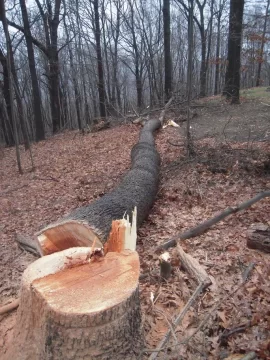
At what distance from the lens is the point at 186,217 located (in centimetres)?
477

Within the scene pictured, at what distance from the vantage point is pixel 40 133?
642 inches

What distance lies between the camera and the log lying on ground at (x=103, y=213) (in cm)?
291

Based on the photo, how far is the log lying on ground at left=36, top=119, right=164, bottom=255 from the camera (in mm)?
2908

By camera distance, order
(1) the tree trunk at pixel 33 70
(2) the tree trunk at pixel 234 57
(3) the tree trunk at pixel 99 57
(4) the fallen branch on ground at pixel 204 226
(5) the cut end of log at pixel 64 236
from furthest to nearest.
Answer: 1. (3) the tree trunk at pixel 99 57
2. (1) the tree trunk at pixel 33 70
3. (2) the tree trunk at pixel 234 57
4. (4) the fallen branch on ground at pixel 204 226
5. (5) the cut end of log at pixel 64 236

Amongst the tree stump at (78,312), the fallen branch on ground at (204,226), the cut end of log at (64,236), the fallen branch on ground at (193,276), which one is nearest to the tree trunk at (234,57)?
the fallen branch on ground at (204,226)

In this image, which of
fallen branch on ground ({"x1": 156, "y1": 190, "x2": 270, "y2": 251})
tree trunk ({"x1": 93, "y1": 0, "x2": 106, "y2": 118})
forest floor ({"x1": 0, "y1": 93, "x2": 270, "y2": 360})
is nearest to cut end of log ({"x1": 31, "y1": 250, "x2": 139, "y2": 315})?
forest floor ({"x1": 0, "y1": 93, "x2": 270, "y2": 360})

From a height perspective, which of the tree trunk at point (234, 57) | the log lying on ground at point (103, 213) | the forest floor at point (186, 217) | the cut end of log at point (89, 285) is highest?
the tree trunk at point (234, 57)

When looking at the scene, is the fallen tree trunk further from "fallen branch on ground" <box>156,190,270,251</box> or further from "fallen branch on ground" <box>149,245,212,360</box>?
"fallen branch on ground" <box>156,190,270,251</box>

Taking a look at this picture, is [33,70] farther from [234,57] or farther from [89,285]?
[89,285]

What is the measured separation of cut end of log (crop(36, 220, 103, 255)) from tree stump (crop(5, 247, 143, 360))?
2.27 feet

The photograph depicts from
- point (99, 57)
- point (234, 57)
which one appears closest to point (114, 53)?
point (99, 57)

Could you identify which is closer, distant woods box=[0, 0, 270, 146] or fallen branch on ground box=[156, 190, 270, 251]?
fallen branch on ground box=[156, 190, 270, 251]

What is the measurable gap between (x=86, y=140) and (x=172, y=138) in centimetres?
441

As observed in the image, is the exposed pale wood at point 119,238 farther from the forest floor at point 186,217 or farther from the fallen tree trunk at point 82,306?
the forest floor at point 186,217
